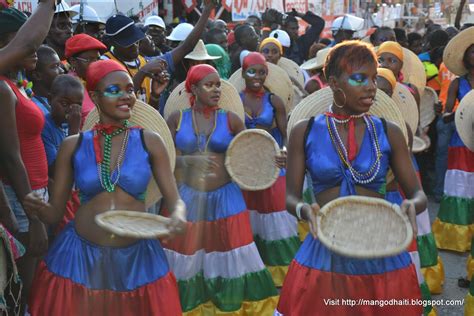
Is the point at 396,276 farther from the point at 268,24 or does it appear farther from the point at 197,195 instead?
the point at 268,24

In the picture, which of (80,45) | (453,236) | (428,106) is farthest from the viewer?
(428,106)

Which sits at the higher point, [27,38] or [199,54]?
[27,38]

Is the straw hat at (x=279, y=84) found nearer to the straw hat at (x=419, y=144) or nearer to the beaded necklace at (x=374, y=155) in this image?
the straw hat at (x=419, y=144)

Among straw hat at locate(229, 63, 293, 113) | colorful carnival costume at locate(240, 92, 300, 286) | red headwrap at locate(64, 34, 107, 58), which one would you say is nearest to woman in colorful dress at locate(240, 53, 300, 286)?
colorful carnival costume at locate(240, 92, 300, 286)

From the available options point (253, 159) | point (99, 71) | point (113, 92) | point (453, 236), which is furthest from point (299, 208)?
point (453, 236)

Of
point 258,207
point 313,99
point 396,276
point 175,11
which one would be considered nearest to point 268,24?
point 175,11

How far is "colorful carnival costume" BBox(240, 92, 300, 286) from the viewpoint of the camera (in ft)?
19.8

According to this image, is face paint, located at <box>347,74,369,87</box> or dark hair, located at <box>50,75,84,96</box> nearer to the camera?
face paint, located at <box>347,74,369,87</box>

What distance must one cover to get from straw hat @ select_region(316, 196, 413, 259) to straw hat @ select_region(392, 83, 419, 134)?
222cm

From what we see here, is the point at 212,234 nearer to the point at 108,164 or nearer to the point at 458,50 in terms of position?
the point at 108,164

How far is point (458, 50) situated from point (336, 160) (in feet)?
12.2

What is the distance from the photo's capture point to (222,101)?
5.42 m

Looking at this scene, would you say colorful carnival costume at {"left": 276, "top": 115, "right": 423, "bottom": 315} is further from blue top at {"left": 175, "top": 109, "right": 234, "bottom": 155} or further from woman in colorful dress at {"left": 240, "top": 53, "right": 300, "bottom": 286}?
woman in colorful dress at {"left": 240, "top": 53, "right": 300, "bottom": 286}

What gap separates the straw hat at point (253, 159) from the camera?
16.0 ft
